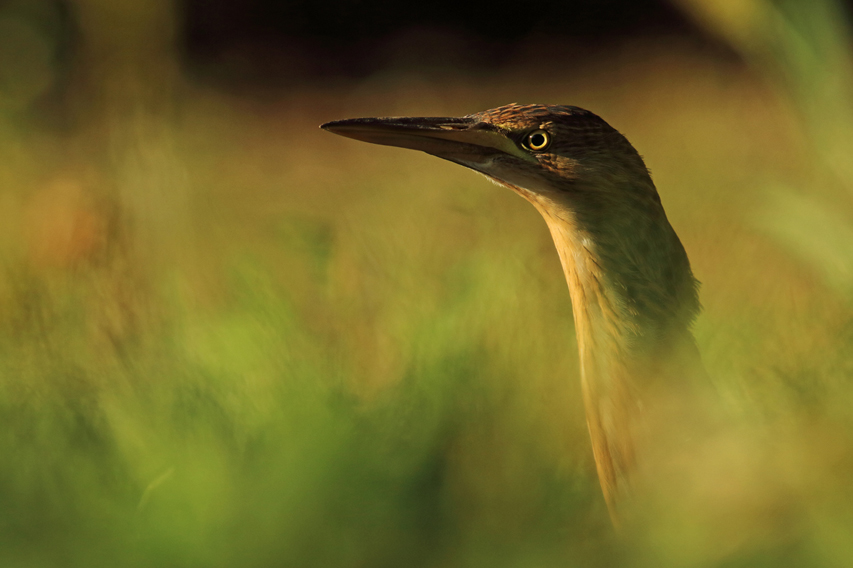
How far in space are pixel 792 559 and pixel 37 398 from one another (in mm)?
191

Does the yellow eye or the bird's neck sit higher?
the yellow eye

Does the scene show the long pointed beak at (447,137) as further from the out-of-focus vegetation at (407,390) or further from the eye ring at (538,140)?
the out-of-focus vegetation at (407,390)

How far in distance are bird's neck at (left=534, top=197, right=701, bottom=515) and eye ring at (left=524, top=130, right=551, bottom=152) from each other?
0.33 ft

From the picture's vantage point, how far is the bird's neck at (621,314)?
69 centimetres

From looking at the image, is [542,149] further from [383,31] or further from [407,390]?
[383,31]

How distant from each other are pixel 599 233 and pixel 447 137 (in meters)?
0.19

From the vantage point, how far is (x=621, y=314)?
2.30 feet

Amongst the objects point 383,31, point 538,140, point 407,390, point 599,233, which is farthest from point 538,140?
point 383,31

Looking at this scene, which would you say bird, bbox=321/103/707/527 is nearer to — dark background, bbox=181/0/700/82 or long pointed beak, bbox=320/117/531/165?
long pointed beak, bbox=320/117/531/165

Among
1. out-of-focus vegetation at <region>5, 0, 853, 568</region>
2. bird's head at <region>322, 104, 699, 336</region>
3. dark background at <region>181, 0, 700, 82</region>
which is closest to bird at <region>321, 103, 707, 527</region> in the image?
bird's head at <region>322, 104, 699, 336</region>

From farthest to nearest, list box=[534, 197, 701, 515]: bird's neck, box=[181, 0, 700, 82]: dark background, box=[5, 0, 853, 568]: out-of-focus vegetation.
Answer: box=[181, 0, 700, 82]: dark background < box=[534, 197, 701, 515]: bird's neck < box=[5, 0, 853, 568]: out-of-focus vegetation

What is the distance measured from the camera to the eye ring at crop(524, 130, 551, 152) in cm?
79

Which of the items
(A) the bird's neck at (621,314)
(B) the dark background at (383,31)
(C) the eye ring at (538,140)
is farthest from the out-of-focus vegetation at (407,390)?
(B) the dark background at (383,31)

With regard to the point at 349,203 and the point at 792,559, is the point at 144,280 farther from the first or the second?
the point at 349,203
